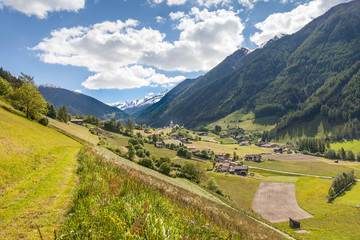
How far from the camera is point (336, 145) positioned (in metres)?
200

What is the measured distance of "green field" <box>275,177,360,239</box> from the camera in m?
47.3

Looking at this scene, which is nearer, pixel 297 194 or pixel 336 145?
pixel 297 194

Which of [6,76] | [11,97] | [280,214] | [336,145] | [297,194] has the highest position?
[336,145]

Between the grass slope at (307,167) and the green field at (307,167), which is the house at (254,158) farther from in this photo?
the grass slope at (307,167)

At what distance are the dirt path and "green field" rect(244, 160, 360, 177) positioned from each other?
112 ft

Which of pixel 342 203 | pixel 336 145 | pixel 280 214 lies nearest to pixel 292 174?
pixel 342 203

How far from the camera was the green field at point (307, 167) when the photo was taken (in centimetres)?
11625

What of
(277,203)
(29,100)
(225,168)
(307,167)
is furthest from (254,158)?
(29,100)

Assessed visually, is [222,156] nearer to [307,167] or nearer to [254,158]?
[254,158]

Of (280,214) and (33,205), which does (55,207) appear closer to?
(33,205)

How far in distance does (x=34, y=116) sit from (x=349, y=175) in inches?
5468

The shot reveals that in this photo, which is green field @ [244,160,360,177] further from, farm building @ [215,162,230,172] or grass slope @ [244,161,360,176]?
farm building @ [215,162,230,172]

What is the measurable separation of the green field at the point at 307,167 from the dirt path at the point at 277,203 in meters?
34.1

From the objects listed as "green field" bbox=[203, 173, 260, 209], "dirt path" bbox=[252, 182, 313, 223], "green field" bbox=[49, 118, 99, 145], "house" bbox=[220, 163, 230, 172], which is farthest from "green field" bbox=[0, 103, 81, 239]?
"house" bbox=[220, 163, 230, 172]
